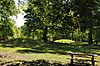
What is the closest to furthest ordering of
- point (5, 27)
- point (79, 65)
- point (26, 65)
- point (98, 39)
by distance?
point (26, 65) < point (79, 65) < point (98, 39) < point (5, 27)

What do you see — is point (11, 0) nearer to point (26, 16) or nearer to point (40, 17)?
point (40, 17)

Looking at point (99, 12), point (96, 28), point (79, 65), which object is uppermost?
point (99, 12)

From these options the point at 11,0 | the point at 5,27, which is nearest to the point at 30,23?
the point at 5,27

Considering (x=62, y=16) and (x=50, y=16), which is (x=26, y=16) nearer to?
(x=50, y=16)

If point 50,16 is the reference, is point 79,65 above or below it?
below

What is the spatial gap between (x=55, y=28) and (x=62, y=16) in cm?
1206

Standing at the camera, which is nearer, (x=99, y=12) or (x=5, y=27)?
(x=99, y=12)

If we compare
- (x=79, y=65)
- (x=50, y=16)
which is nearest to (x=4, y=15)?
(x=50, y=16)

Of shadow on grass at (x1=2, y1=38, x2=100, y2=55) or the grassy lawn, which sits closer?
the grassy lawn

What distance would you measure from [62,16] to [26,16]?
54.8ft

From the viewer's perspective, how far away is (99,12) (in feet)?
174

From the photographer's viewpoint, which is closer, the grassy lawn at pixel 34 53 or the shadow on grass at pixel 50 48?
the grassy lawn at pixel 34 53

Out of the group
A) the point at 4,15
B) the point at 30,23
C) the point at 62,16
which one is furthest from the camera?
the point at 30,23

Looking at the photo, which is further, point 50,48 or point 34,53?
point 50,48
